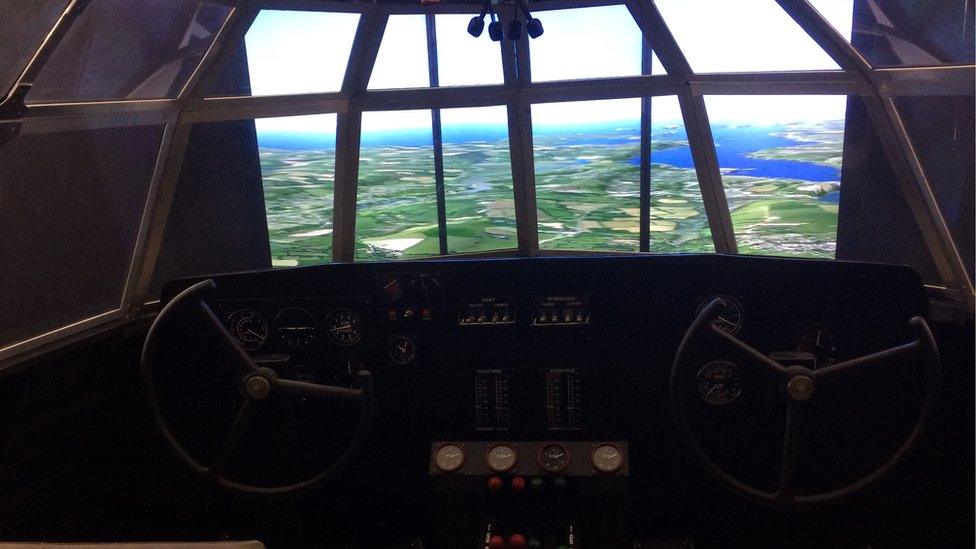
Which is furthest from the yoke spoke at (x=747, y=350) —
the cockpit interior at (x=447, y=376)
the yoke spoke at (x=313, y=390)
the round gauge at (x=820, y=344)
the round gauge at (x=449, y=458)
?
the yoke spoke at (x=313, y=390)

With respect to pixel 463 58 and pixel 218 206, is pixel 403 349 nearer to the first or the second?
pixel 463 58

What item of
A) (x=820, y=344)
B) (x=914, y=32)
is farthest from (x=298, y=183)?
(x=820, y=344)

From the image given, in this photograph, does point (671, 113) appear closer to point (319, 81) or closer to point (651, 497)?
point (319, 81)

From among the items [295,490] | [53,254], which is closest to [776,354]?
[295,490]

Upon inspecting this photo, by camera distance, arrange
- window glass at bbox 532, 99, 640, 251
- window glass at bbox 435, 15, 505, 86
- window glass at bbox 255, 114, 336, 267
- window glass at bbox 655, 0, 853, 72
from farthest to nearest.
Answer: window glass at bbox 532, 99, 640, 251
window glass at bbox 255, 114, 336, 267
window glass at bbox 435, 15, 505, 86
window glass at bbox 655, 0, 853, 72

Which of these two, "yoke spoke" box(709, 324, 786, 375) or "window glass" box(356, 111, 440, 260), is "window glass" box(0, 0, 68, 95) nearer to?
"yoke spoke" box(709, 324, 786, 375)

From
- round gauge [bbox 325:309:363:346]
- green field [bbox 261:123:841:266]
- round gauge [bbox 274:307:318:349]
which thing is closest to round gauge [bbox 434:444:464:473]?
round gauge [bbox 325:309:363:346]
